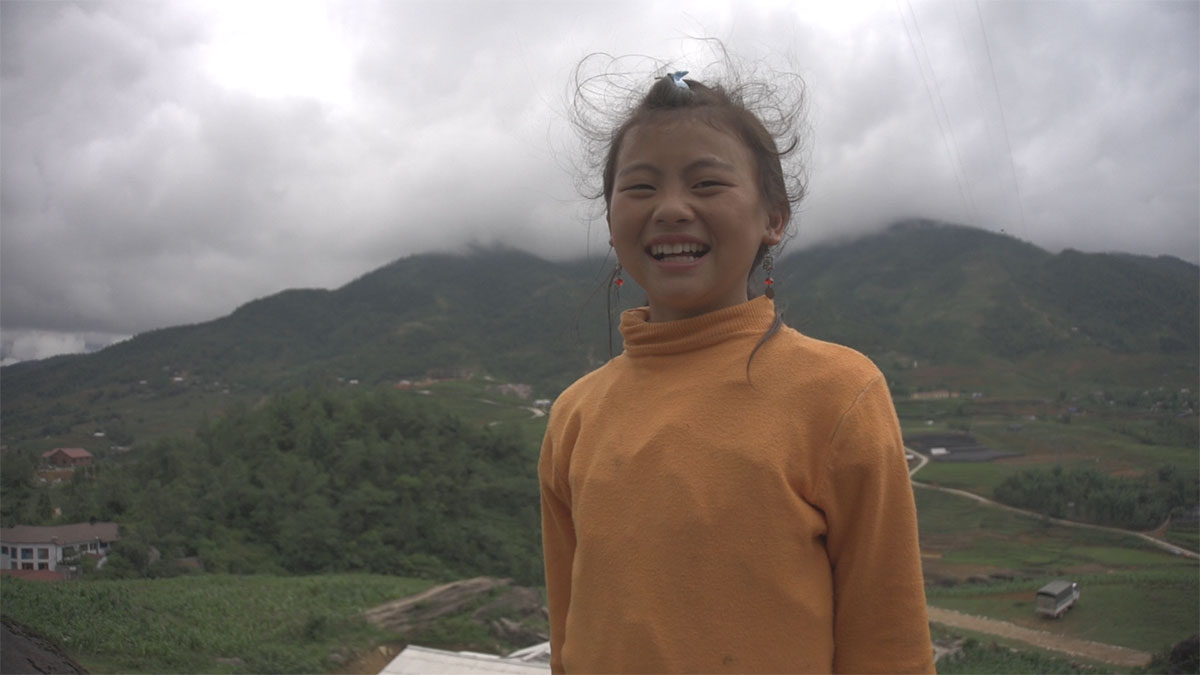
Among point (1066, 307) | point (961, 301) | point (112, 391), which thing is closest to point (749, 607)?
point (112, 391)

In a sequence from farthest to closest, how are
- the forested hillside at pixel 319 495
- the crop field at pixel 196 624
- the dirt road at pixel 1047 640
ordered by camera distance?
the forested hillside at pixel 319 495 < the dirt road at pixel 1047 640 < the crop field at pixel 196 624

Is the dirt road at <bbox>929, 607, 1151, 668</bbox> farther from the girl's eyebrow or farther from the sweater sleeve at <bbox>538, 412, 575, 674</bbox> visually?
the girl's eyebrow

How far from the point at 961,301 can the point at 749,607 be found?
105ft

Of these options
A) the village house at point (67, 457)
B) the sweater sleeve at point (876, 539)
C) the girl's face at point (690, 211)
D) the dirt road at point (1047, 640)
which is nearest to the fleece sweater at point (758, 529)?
the sweater sleeve at point (876, 539)

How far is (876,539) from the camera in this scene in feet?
2.88

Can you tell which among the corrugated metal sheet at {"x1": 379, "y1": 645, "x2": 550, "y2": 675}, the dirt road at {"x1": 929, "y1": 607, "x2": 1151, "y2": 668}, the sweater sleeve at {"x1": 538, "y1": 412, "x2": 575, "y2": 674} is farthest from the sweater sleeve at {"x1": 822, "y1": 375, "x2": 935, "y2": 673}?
the dirt road at {"x1": 929, "y1": 607, "x2": 1151, "y2": 668}

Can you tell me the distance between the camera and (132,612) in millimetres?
4852

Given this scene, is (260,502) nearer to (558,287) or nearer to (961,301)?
(961,301)

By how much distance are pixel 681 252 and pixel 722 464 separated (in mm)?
337

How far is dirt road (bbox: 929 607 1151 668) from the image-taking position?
6.99 m

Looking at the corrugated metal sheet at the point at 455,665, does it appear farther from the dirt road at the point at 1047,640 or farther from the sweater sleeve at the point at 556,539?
the dirt road at the point at 1047,640

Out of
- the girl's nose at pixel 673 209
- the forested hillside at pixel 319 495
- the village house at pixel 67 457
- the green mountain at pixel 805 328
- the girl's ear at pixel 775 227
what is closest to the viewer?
the girl's nose at pixel 673 209

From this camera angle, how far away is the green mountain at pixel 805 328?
17.4 m

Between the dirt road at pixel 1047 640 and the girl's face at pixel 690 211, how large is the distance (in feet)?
26.6
